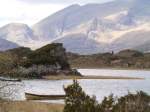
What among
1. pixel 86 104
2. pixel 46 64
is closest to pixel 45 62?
pixel 46 64

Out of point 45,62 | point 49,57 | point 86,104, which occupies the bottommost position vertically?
point 86,104

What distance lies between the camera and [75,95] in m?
32.3

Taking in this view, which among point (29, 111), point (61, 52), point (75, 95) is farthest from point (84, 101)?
point (61, 52)

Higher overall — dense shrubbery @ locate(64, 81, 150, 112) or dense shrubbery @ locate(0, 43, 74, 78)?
dense shrubbery @ locate(0, 43, 74, 78)

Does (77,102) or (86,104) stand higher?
(77,102)

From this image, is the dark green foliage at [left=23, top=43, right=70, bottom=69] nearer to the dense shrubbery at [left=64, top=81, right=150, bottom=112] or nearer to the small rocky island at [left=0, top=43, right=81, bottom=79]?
the small rocky island at [left=0, top=43, right=81, bottom=79]

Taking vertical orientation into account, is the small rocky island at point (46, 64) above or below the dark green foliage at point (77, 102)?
above

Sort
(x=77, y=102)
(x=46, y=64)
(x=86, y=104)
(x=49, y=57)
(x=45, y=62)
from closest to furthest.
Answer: (x=86, y=104) → (x=77, y=102) → (x=45, y=62) → (x=46, y=64) → (x=49, y=57)

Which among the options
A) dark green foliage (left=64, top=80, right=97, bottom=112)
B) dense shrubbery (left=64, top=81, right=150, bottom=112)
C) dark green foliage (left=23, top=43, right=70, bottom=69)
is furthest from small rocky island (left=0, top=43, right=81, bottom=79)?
dark green foliage (left=64, top=80, right=97, bottom=112)

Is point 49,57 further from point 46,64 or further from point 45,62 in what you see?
Answer: point 46,64

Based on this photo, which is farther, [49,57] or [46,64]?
[49,57]

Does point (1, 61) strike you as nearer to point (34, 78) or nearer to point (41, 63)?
point (34, 78)

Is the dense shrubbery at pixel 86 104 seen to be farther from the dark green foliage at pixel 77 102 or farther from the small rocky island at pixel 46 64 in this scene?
the small rocky island at pixel 46 64

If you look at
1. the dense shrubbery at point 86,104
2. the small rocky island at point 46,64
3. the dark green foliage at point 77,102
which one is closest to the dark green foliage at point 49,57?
the small rocky island at point 46,64
